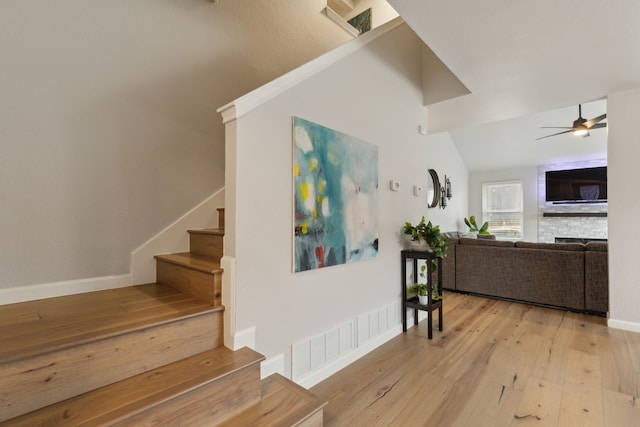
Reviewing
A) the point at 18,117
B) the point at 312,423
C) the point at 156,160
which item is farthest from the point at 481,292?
the point at 18,117

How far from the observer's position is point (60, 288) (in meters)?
1.83

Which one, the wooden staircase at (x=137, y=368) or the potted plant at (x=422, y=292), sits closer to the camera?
the wooden staircase at (x=137, y=368)

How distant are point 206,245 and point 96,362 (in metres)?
1.02

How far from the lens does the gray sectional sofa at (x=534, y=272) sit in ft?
10.6

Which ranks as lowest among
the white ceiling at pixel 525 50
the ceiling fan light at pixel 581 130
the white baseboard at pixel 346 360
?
the white baseboard at pixel 346 360

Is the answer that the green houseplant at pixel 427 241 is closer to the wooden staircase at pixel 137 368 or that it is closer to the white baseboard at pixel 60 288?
the wooden staircase at pixel 137 368

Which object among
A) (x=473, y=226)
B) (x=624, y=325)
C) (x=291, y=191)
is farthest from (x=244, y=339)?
(x=473, y=226)

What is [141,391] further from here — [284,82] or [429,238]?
[429,238]

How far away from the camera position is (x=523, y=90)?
2.88 m

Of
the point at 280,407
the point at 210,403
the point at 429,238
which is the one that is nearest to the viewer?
the point at 210,403

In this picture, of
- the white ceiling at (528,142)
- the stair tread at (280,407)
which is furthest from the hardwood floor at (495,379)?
the white ceiling at (528,142)

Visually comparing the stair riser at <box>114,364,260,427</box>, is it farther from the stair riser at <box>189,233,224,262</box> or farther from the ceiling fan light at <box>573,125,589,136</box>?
the ceiling fan light at <box>573,125,589,136</box>

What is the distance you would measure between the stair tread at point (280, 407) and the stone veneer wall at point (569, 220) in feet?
24.5

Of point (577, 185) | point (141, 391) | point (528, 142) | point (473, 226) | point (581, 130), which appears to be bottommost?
point (141, 391)
